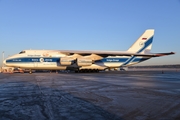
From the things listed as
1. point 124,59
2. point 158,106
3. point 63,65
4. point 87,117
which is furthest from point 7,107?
point 124,59

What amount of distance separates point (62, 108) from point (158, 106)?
2.34 metres

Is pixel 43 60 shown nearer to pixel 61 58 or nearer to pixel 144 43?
pixel 61 58

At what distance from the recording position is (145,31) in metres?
31.8

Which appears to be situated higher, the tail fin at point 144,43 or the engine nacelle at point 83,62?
the tail fin at point 144,43

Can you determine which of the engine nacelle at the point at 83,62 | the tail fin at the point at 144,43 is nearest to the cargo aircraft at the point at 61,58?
the engine nacelle at the point at 83,62

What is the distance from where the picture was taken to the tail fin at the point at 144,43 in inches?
1246

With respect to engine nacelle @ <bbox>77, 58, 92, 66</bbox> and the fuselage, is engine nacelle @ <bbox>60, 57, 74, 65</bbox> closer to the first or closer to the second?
the fuselage

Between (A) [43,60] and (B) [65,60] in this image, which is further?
(A) [43,60]

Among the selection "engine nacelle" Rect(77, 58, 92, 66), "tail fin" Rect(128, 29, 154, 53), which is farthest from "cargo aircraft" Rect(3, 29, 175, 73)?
"tail fin" Rect(128, 29, 154, 53)

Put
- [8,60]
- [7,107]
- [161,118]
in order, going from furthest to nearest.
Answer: [8,60]
[7,107]
[161,118]

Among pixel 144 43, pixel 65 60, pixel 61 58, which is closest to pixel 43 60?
pixel 61 58

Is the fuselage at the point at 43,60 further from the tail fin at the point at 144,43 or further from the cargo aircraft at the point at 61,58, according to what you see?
the tail fin at the point at 144,43

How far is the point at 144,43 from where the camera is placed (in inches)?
1245

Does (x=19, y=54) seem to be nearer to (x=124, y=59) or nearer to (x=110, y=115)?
(x=124, y=59)
